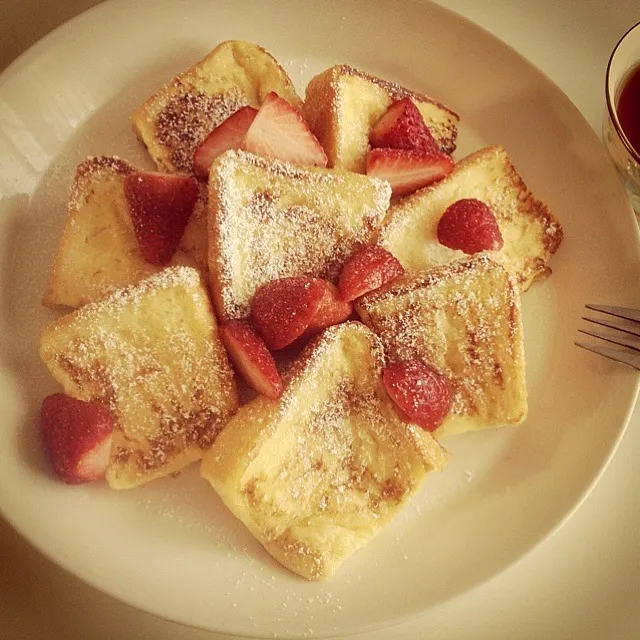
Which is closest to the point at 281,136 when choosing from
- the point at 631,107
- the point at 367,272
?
the point at 367,272

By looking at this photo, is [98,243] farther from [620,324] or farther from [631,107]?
[631,107]

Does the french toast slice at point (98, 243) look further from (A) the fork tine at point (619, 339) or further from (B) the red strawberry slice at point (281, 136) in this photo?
(A) the fork tine at point (619, 339)

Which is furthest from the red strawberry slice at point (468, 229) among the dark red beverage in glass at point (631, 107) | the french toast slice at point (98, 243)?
the french toast slice at point (98, 243)

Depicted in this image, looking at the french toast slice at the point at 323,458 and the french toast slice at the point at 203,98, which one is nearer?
the french toast slice at the point at 323,458

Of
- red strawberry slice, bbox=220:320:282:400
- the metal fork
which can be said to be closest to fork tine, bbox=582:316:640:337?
the metal fork

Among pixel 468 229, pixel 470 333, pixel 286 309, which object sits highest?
pixel 286 309

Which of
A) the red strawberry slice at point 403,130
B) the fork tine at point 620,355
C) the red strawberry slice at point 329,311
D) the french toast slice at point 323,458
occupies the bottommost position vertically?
the fork tine at point 620,355
